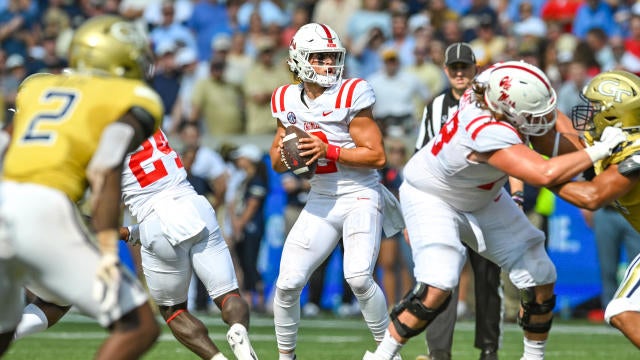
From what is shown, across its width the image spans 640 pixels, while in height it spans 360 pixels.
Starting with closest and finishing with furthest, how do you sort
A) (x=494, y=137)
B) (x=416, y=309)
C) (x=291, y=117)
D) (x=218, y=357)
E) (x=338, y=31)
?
(x=494, y=137)
(x=416, y=309)
(x=218, y=357)
(x=291, y=117)
(x=338, y=31)

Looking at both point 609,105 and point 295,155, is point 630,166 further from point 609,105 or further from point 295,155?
point 295,155

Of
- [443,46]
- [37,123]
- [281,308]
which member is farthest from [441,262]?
[443,46]

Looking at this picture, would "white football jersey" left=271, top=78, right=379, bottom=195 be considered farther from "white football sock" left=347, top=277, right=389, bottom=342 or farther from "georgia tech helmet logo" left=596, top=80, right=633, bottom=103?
"georgia tech helmet logo" left=596, top=80, right=633, bottom=103

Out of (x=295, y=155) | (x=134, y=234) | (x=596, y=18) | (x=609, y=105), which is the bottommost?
(x=596, y=18)

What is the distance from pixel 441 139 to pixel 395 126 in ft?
20.3

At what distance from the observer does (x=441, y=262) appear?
6.24m

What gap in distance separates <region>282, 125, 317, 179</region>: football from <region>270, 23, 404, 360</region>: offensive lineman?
52 mm

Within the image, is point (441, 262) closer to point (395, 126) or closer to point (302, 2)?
point (395, 126)

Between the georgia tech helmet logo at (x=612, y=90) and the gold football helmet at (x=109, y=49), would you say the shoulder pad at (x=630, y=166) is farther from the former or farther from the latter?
the gold football helmet at (x=109, y=49)

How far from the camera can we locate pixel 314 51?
23.5 ft

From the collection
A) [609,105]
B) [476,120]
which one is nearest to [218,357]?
[476,120]

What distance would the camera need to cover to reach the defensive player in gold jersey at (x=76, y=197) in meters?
4.52

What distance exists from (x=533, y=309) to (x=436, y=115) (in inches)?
72.6

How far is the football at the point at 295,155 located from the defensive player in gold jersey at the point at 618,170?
1.63 m
